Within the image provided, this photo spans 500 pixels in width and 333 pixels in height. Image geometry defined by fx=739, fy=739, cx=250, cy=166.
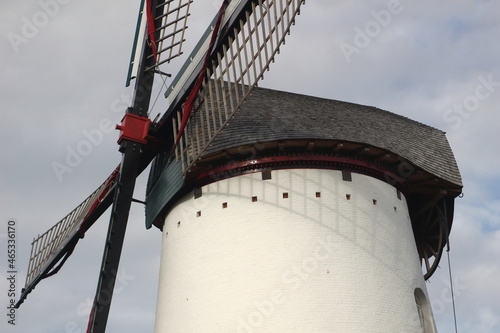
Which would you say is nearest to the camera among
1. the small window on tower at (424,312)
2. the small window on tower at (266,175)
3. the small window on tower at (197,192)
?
the small window on tower at (266,175)

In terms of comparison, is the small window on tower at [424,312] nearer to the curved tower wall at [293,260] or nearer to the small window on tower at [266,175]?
the curved tower wall at [293,260]

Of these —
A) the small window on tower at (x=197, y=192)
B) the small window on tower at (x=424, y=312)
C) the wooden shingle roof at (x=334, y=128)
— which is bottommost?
the small window on tower at (x=424, y=312)

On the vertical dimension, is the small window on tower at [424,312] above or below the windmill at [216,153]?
below

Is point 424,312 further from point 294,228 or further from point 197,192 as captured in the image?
point 197,192

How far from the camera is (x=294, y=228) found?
14016mm

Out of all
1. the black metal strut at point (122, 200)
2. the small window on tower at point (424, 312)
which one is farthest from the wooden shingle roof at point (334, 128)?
the small window on tower at point (424, 312)

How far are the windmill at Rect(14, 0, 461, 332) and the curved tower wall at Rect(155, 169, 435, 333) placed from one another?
0.08m

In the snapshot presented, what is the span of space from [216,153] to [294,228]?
2198mm

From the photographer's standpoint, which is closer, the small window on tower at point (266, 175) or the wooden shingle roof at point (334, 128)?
the small window on tower at point (266, 175)

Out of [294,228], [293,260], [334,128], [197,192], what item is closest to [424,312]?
[293,260]

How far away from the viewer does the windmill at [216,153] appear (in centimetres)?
1407

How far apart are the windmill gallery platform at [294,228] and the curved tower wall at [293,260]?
0.02m

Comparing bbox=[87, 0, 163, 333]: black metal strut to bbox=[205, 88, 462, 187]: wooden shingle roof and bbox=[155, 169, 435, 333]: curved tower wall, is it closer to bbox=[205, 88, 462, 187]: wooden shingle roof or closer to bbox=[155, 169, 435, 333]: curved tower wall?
bbox=[155, 169, 435, 333]: curved tower wall

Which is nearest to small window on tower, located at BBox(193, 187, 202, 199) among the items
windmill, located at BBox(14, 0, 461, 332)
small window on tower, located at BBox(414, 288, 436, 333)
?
windmill, located at BBox(14, 0, 461, 332)
